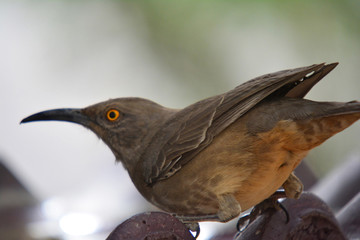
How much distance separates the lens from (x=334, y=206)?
3512mm

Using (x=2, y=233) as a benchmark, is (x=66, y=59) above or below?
above

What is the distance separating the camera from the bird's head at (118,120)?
3555 millimetres

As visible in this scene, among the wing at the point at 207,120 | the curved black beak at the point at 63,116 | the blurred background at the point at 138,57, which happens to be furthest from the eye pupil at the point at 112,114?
the blurred background at the point at 138,57

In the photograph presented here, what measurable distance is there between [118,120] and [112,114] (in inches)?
2.0

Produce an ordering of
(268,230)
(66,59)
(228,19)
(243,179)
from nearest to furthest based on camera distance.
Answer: (268,230) → (243,179) → (228,19) → (66,59)

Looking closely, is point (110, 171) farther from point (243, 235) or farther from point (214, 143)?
point (243, 235)

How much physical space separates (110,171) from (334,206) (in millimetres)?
A: 3956

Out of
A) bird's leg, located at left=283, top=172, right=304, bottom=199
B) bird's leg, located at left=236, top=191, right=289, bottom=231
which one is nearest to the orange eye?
bird's leg, located at left=236, top=191, right=289, bottom=231

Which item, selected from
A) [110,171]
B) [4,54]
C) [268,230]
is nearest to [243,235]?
[268,230]

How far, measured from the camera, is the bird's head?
3555 mm

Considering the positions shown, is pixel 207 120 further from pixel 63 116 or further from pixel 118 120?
pixel 63 116

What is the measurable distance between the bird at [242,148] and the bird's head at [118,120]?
26 centimetres

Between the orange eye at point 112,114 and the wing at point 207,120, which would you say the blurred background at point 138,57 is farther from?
the wing at point 207,120

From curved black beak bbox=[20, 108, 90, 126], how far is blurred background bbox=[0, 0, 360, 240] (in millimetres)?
5250
